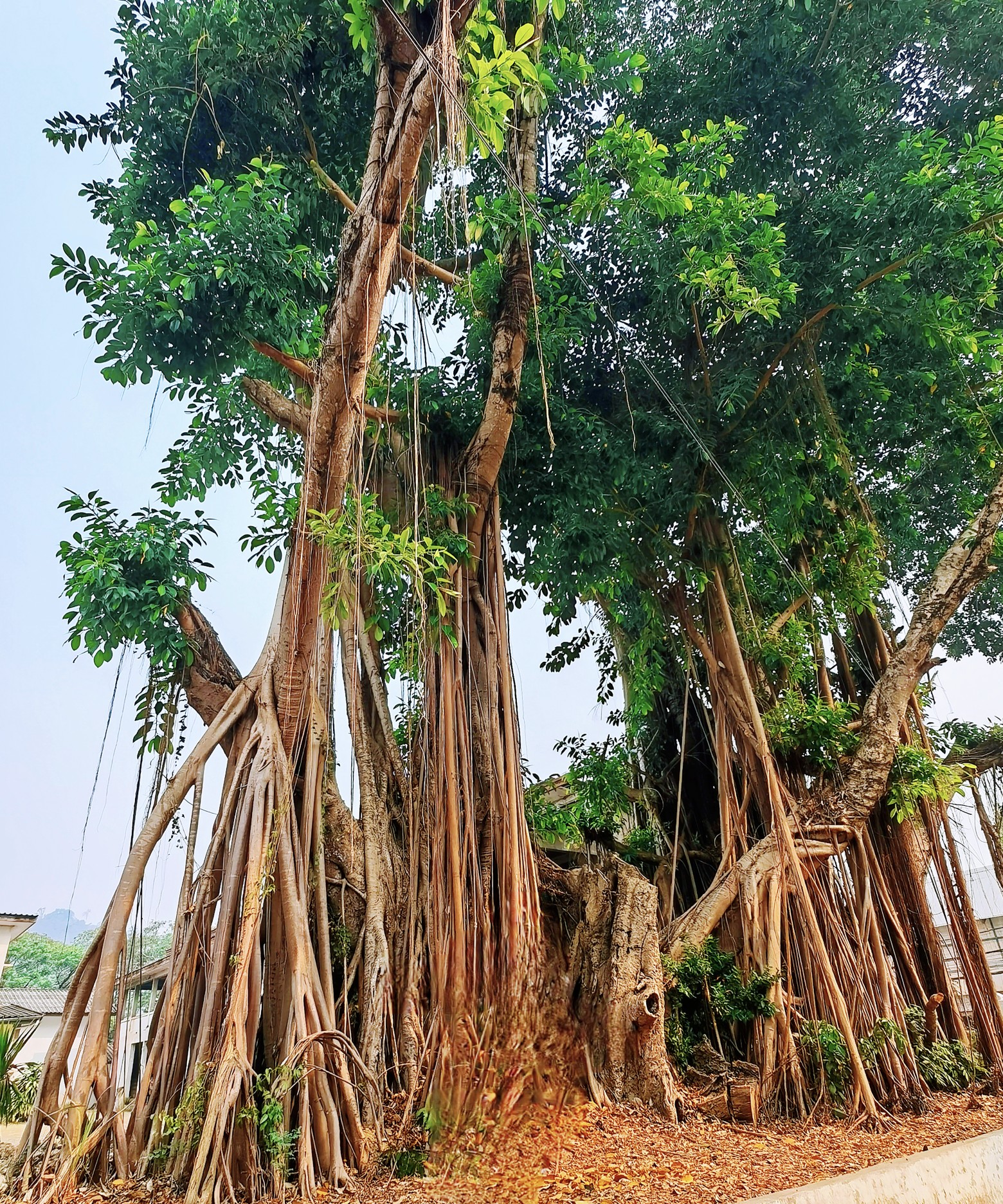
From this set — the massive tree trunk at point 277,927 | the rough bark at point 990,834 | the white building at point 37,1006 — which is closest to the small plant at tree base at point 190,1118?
the massive tree trunk at point 277,927

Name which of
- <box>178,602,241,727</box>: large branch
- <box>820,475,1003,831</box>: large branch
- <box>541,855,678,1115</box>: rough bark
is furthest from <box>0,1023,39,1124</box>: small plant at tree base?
<box>820,475,1003,831</box>: large branch

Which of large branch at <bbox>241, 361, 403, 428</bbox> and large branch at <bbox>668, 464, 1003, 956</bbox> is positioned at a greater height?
large branch at <bbox>241, 361, 403, 428</bbox>

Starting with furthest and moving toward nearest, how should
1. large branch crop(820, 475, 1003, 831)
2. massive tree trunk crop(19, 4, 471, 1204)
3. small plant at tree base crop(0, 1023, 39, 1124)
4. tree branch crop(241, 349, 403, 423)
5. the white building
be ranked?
the white building < large branch crop(820, 475, 1003, 831) < tree branch crop(241, 349, 403, 423) < small plant at tree base crop(0, 1023, 39, 1124) < massive tree trunk crop(19, 4, 471, 1204)

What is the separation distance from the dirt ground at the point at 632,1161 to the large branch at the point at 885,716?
0.99 metres

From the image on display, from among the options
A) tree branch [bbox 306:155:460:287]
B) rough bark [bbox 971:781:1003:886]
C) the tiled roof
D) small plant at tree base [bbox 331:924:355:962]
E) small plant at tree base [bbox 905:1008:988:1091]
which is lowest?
small plant at tree base [bbox 905:1008:988:1091]

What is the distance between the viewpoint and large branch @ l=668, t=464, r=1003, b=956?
13.3 feet

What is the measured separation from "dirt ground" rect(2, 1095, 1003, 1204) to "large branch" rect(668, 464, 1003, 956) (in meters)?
0.99

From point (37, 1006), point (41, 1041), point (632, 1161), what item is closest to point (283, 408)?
point (632, 1161)

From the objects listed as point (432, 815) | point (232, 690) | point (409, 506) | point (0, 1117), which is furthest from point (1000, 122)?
point (0, 1117)

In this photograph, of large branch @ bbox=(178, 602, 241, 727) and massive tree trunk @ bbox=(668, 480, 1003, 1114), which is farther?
massive tree trunk @ bbox=(668, 480, 1003, 1114)

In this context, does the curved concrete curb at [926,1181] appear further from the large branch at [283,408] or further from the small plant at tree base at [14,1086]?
the large branch at [283,408]

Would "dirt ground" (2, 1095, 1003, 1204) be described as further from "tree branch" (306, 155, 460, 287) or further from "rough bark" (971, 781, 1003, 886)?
"tree branch" (306, 155, 460, 287)

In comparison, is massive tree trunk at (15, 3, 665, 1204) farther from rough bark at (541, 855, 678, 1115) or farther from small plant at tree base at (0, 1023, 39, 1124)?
small plant at tree base at (0, 1023, 39, 1124)

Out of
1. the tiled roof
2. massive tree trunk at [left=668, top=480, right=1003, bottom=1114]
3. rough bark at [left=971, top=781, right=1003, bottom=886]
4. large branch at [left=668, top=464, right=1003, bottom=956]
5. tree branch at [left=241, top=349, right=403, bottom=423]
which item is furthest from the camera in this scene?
the tiled roof
